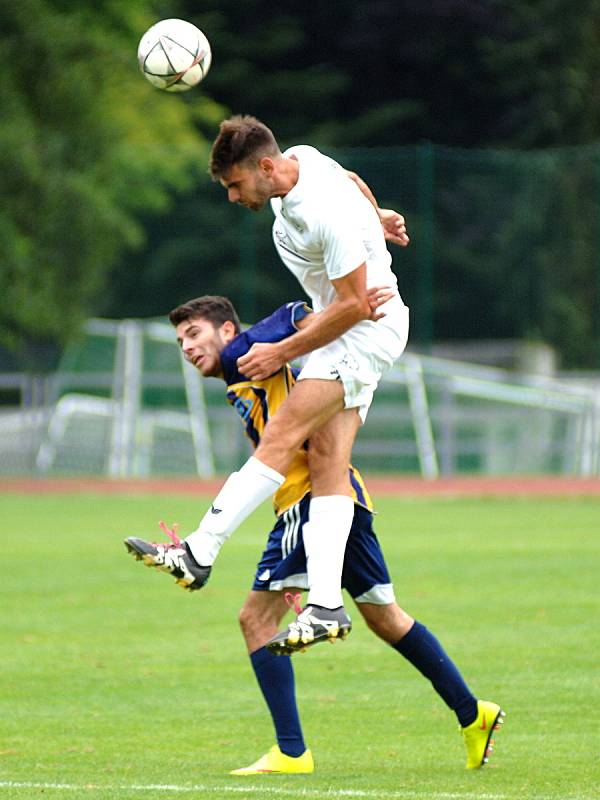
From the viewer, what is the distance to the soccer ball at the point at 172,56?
735 centimetres

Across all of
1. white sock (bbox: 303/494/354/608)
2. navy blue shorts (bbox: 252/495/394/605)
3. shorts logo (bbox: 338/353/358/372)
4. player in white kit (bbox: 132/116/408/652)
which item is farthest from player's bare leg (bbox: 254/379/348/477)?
navy blue shorts (bbox: 252/495/394/605)

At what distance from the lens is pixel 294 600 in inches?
257

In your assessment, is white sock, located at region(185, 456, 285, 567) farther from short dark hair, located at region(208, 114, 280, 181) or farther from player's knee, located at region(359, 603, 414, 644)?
short dark hair, located at region(208, 114, 280, 181)

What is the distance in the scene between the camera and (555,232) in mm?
28453

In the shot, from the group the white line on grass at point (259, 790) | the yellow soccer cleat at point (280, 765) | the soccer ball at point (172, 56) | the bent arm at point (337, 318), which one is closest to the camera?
the white line on grass at point (259, 790)

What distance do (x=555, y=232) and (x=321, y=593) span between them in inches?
895

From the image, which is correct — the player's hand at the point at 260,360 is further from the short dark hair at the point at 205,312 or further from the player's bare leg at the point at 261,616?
the player's bare leg at the point at 261,616

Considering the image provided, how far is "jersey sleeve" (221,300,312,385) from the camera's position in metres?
6.63

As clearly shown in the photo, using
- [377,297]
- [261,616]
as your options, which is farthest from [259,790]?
[377,297]

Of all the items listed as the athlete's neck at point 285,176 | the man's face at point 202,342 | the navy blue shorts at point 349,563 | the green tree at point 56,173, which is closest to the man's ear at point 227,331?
the man's face at point 202,342

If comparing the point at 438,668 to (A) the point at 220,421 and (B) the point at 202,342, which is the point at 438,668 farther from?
(A) the point at 220,421

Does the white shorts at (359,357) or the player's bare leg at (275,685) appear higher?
the white shorts at (359,357)

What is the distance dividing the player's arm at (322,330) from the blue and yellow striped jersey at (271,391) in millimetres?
137

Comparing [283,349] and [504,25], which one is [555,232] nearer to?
[504,25]
